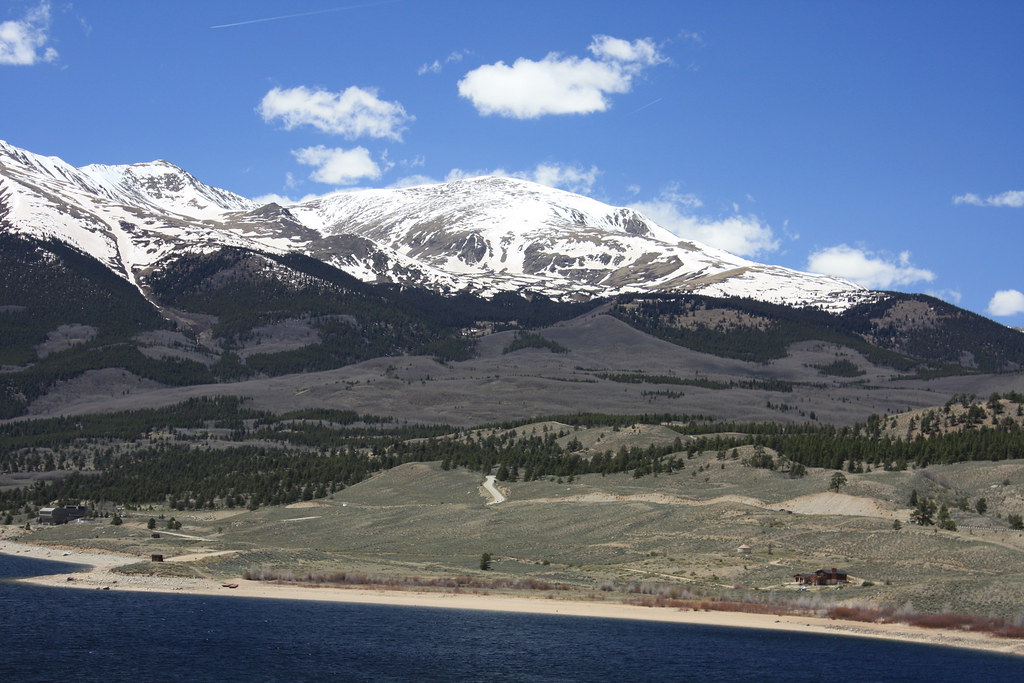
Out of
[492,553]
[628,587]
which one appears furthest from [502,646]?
[492,553]

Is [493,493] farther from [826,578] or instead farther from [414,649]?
[414,649]

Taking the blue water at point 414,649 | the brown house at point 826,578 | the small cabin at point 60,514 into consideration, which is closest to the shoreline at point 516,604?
the blue water at point 414,649

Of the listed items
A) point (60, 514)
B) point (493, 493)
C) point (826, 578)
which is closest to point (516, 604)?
point (826, 578)

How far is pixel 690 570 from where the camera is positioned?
121 metres

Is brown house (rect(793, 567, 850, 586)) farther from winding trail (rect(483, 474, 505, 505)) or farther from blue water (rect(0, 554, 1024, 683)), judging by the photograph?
winding trail (rect(483, 474, 505, 505))

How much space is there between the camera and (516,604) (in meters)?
110

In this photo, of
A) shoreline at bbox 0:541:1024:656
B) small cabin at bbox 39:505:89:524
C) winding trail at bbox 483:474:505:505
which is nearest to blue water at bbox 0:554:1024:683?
shoreline at bbox 0:541:1024:656

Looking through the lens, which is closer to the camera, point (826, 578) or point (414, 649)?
point (414, 649)

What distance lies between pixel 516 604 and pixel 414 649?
19.7 m

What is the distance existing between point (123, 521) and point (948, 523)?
400 ft

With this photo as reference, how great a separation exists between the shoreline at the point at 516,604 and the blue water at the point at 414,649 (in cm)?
217

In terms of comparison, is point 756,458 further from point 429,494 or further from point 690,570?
point 690,570

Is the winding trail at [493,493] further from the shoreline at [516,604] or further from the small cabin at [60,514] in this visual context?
the small cabin at [60,514]

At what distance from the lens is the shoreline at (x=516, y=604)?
94.8m
